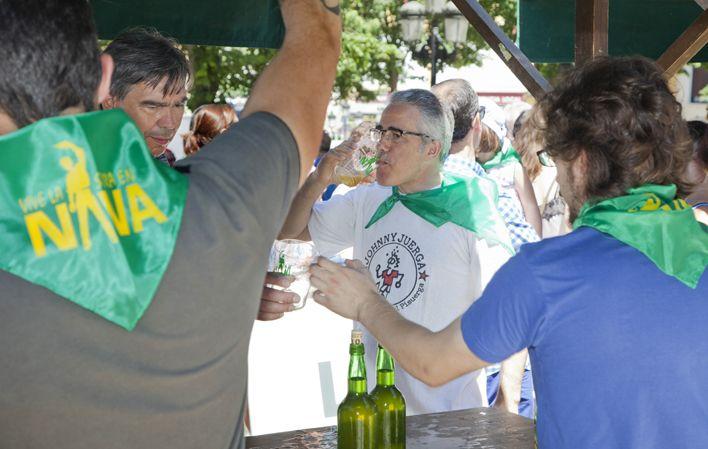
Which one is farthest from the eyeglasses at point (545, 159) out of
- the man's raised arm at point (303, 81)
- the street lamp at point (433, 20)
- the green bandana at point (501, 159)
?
the street lamp at point (433, 20)

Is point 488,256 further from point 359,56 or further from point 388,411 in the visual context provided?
point 359,56

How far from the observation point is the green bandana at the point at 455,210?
131 inches

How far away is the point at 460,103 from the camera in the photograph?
4281 millimetres

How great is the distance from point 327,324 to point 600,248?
13.5ft

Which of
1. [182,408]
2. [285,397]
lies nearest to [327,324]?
[285,397]

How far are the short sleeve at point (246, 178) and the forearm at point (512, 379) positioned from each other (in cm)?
282

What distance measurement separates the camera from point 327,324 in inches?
225

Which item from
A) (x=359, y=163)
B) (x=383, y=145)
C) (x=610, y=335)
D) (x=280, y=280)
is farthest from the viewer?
(x=383, y=145)

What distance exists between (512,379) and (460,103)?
4.51ft

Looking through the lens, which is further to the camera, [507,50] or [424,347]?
[507,50]

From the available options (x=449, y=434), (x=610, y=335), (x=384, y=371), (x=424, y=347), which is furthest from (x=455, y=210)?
(x=610, y=335)

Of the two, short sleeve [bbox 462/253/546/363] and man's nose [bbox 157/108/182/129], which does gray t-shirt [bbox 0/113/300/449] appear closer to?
short sleeve [bbox 462/253/546/363]

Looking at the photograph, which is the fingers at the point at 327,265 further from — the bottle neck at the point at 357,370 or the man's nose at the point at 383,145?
the man's nose at the point at 383,145

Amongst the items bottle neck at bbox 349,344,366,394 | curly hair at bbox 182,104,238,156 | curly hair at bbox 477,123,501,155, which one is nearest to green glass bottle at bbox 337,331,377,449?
bottle neck at bbox 349,344,366,394
